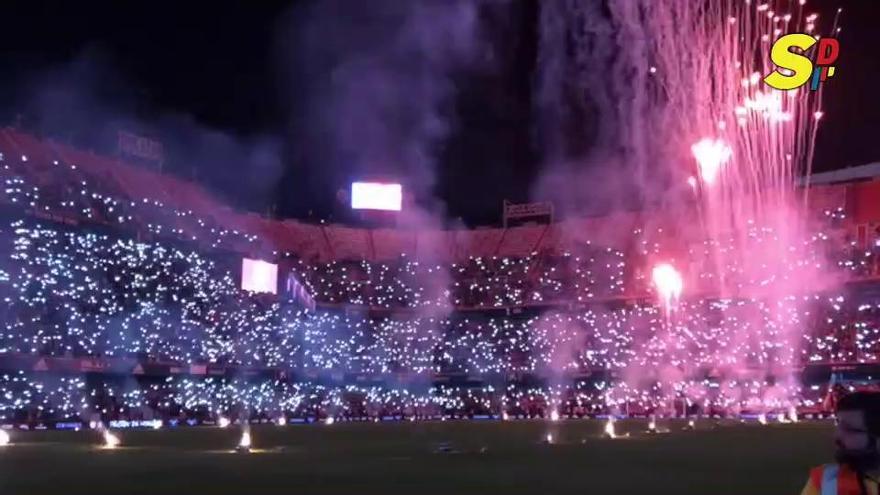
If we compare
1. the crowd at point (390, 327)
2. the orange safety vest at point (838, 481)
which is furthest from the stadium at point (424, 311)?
the orange safety vest at point (838, 481)

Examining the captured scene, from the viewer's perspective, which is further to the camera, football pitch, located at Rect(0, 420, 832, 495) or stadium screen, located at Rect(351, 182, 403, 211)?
stadium screen, located at Rect(351, 182, 403, 211)

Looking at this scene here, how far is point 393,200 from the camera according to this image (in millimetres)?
66125

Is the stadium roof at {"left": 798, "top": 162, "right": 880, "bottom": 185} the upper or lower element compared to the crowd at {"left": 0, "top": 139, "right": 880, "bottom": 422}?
upper

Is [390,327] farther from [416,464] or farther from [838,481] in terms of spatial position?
[838,481]

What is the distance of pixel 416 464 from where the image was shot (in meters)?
22.2

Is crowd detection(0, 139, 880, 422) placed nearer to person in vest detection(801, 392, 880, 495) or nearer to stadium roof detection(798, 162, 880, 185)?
stadium roof detection(798, 162, 880, 185)

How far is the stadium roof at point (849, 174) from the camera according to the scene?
59750 mm

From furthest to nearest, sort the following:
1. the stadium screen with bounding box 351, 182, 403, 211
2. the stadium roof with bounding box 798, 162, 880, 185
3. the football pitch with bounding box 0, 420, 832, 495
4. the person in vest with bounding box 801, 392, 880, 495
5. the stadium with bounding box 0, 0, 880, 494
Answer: the stadium screen with bounding box 351, 182, 403, 211 → the stadium roof with bounding box 798, 162, 880, 185 → the stadium with bounding box 0, 0, 880, 494 → the football pitch with bounding box 0, 420, 832, 495 → the person in vest with bounding box 801, 392, 880, 495

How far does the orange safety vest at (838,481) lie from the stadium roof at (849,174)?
59021mm

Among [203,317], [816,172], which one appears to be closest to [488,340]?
[203,317]

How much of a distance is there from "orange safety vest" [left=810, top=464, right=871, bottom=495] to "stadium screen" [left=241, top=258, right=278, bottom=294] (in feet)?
166

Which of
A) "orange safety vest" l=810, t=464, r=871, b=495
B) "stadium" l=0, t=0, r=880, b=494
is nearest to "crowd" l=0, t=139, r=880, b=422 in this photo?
"stadium" l=0, t=0, r=880, b=494

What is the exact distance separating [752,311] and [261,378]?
24969 millimetres

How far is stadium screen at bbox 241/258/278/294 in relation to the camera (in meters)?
53.2
